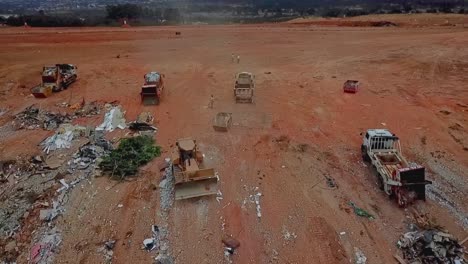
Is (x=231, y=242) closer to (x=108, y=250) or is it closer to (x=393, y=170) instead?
(x=108, y=250)

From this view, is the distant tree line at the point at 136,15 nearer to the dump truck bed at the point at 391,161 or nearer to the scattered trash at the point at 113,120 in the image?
the scattered trash at the point at 113,120

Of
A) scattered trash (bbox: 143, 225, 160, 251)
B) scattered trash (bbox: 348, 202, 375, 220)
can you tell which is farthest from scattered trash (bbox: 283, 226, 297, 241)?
scattered trash (bbox: 143, 225, 160, 251)

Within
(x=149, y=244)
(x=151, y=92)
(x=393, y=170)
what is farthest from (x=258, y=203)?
(x=151, y=92)

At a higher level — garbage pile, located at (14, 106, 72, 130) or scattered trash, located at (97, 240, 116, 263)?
garbage pile, located at (14, 106, 72, 130)

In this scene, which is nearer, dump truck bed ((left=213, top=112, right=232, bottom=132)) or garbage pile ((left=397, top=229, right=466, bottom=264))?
garbage pile ((left=397, top=229, right=466, bottom=264))

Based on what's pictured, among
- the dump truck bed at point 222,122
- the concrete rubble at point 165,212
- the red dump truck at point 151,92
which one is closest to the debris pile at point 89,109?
the red dump truck at point 151,92

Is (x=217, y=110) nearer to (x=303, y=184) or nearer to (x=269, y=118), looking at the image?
(x=269, y=118)

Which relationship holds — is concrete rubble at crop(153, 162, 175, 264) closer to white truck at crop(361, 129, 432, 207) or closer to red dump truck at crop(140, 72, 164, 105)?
red dump truck at crop(140, 72, 164, 105)
